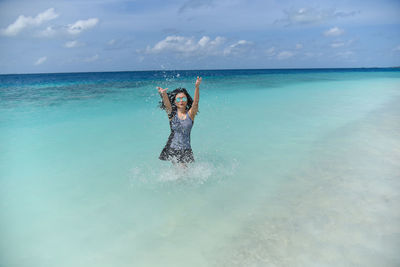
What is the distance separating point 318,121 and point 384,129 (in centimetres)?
213

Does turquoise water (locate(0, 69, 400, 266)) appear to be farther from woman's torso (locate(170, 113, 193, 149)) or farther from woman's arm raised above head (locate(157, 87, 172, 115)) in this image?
woman's torso (locate(170, 113, 193, 149))

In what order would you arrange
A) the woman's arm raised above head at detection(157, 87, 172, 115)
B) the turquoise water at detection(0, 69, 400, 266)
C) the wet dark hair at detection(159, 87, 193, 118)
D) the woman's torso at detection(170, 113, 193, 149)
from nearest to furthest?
1. the turquoise water at detection(0, 69, 400, 266)
2. the woman's arm raised above head at detection(157, 87, 172, 115)
3. the woman's torso at detection(170, 113, 193, 149)
4. the wet dark hair at detection(159, 87, 193, 118)

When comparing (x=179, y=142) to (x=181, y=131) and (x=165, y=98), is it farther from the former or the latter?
(x=165, y=98)

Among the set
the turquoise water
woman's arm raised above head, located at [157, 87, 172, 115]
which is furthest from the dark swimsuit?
the turquoise water

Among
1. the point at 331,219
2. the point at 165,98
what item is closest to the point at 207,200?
the point at 331,219

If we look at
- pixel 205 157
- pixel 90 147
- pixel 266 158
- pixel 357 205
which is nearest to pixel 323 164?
pixel 266 158

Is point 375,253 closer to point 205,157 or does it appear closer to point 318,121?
point 205,157

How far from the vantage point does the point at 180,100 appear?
505 centimetres


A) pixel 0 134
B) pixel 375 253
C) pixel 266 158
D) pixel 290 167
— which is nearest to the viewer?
pixel 375 253

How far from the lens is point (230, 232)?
139 inches

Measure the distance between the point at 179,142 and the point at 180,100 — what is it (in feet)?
2.65

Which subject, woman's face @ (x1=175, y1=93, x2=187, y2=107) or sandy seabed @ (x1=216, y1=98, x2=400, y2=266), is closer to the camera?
sandy seabed @ (x1=216, y1=98, x2=400, y2=266)

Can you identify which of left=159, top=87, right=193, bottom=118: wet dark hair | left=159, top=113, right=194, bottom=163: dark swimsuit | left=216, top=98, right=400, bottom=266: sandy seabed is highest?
left=159, top=87, right=193, bottom=118: wet dark hair

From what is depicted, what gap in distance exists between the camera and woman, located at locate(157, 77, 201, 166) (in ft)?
16.5
